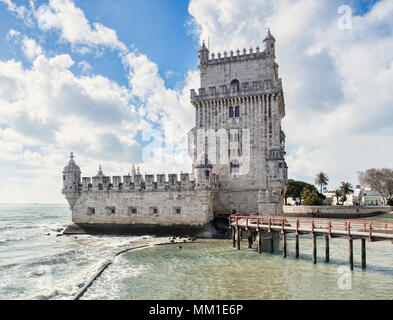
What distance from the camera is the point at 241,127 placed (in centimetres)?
3231

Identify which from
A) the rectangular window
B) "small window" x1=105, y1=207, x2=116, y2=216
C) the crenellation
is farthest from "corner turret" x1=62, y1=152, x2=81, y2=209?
the rectangular window

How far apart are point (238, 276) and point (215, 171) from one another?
56.3ft

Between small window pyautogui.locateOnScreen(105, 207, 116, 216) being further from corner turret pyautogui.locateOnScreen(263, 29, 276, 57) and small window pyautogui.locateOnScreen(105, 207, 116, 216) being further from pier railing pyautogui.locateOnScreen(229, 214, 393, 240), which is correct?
corner turret pyautogui.locateOnScreen(263, 29, 276, 57)

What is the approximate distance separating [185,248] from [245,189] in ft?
33.7

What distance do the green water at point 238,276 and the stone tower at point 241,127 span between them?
9.02 meters

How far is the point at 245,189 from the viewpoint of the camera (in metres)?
31.4

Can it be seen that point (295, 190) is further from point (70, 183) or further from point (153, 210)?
point (70, 183)

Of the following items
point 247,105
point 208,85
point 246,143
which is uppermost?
point 208,85

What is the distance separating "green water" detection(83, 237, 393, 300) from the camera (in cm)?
1366

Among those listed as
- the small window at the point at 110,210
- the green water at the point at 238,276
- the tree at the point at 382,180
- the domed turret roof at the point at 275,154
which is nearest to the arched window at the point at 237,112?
the domed turret roof at the point at 275,154

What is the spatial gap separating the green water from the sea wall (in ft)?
112

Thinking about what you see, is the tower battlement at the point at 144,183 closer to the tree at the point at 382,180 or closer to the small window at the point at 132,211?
the small window at the point at 132,211
